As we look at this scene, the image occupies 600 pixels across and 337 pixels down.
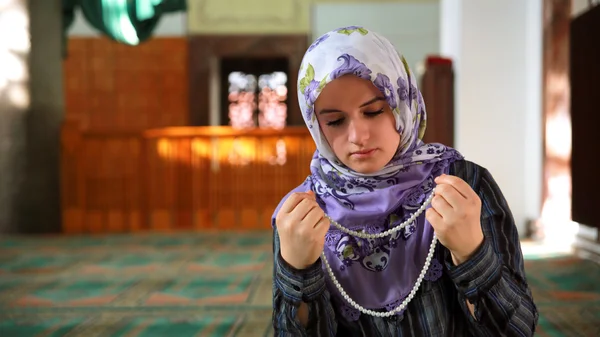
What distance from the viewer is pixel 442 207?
101 centimetres

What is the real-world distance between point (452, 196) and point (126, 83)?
33.9ft

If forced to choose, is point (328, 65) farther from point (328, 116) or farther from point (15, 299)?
point (15, 299)

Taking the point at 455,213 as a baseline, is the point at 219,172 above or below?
below

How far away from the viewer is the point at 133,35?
206 inches

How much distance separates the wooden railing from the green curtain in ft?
5.03

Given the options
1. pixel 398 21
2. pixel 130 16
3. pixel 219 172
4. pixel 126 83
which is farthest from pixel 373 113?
pixel 126 83

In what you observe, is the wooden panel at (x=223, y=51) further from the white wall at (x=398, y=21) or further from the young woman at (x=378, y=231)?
the young woman at (x=378, y=231)

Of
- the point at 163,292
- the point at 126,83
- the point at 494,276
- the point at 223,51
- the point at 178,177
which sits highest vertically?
A: the point at 223,51

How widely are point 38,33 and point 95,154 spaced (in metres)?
1.38

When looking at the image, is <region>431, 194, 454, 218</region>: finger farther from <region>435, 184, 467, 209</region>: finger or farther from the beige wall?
the beige wall

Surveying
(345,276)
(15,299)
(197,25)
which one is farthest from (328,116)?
(197,25)

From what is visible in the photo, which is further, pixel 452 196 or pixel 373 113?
pixel 373 113

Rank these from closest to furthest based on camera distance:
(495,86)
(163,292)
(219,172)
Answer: (163,292) → (495,86) → (219,172)

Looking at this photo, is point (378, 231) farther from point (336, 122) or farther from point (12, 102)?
point (12, 102)
